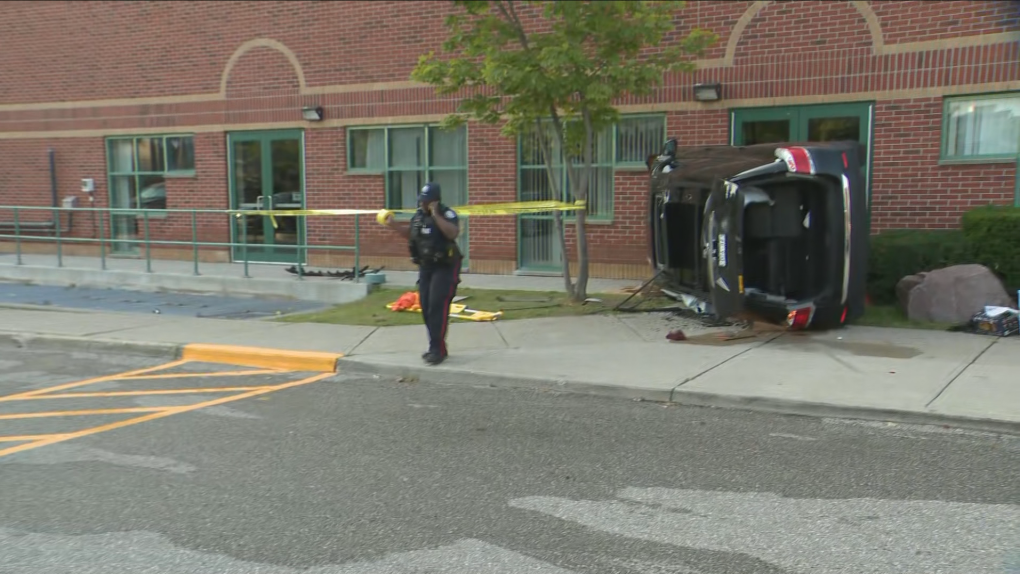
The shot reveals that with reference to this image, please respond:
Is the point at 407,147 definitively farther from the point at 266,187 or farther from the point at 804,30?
the point at 804,30

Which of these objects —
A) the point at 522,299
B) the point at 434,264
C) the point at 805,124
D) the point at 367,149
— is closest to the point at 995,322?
the point at 805,124

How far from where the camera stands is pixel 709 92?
12.4m

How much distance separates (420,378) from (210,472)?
2.95 m

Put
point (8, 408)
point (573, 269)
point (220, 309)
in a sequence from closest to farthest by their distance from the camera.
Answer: point (8, 408) → point (220, 309) → point (573, 269)

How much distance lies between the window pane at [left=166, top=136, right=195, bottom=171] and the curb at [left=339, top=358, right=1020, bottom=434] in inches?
404

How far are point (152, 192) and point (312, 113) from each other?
4.50m

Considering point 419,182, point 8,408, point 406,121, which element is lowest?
point 8,408

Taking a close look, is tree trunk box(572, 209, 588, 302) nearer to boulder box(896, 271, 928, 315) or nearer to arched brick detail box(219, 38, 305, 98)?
boulder box(896, 271, 928, 315)

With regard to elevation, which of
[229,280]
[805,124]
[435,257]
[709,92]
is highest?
[709,92]

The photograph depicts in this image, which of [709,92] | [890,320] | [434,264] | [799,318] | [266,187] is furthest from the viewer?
[266,187]

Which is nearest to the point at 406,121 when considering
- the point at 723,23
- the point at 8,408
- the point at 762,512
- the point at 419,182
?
the point at 419,182

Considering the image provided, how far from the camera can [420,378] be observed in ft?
26.3

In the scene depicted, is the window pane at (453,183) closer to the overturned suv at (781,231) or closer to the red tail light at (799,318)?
the overturned suv at (781,231)

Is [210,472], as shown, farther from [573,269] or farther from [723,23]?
[723,23]
